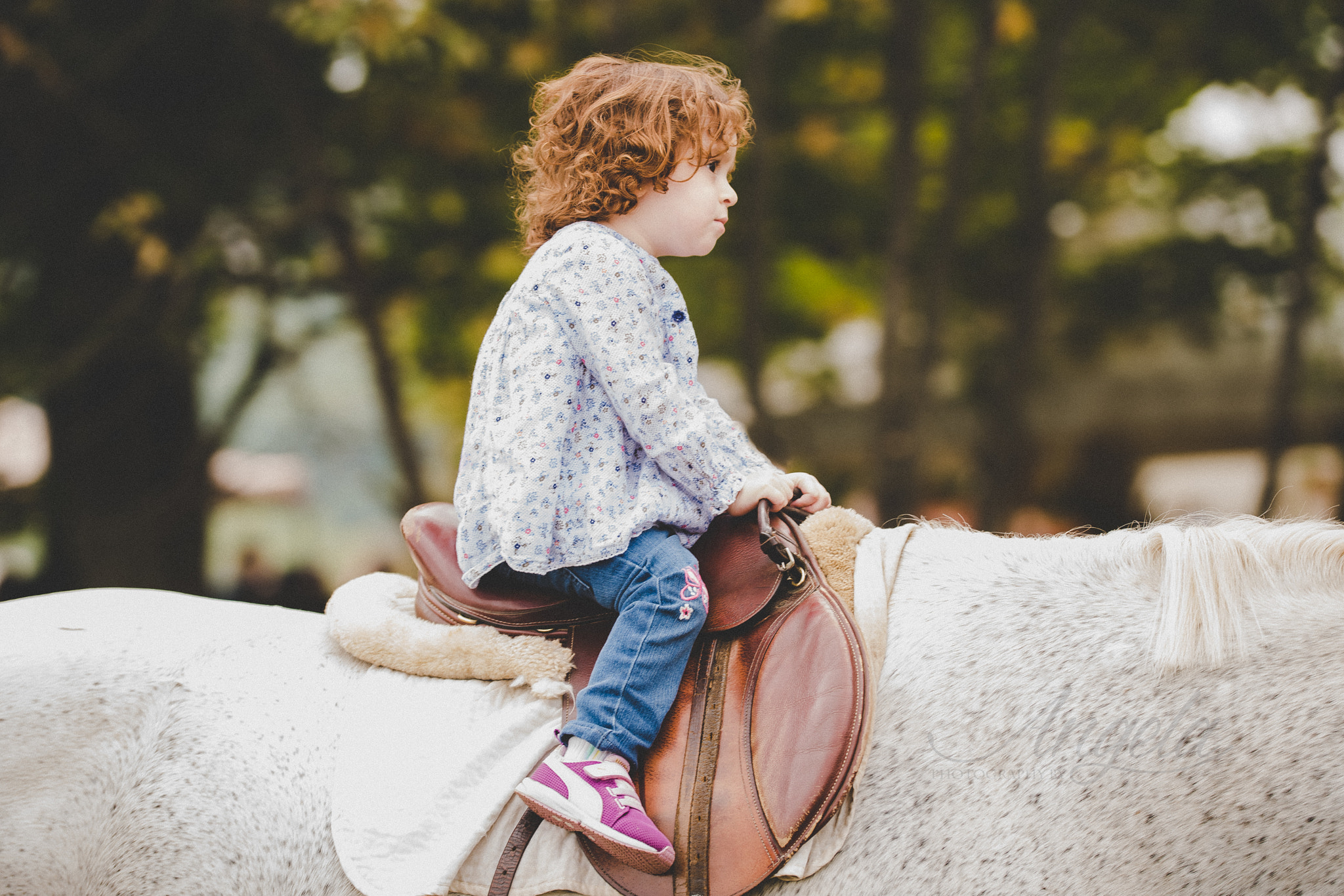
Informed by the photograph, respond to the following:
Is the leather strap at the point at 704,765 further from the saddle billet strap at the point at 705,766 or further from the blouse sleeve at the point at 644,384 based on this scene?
the blouse sleeve at the point at 644,384

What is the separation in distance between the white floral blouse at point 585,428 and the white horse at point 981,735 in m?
0.37

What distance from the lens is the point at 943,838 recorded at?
4.83 ft

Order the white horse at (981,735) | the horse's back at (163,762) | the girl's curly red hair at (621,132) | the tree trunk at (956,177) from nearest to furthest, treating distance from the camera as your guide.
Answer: the white horse at (981,735)
the horse's back at (163,762)
the girl's curly red hair at (621,132)
the tree trunk at (956,177)

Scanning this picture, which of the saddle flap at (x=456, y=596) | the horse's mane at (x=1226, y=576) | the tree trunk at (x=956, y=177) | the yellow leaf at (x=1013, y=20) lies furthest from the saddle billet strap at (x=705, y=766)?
the yellow leaf at (x=1013, y=20)

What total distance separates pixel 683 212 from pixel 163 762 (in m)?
1.42

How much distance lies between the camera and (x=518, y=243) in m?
5.87

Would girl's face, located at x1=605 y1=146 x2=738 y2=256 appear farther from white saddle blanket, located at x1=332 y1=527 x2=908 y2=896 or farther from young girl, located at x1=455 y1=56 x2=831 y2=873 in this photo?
white saddle blanket, located at x1=332 y1=527 x2=908 y2=896

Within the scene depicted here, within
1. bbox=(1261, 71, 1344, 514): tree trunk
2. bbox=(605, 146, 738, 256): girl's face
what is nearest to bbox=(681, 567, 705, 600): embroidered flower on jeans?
bbox=(605, 146, 738, 256): girl's face

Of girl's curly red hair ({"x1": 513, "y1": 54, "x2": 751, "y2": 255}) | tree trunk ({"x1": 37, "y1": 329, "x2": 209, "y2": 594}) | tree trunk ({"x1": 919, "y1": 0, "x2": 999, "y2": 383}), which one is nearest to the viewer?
girl's curly red hair ({"x1": 513, "y1": 54, "x2": 751, "y2": 255})

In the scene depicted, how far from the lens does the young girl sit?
1594 millimetres

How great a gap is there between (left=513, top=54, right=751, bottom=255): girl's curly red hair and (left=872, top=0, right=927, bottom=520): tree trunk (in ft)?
17.2

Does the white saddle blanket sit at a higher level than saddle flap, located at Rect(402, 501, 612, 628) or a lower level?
lower

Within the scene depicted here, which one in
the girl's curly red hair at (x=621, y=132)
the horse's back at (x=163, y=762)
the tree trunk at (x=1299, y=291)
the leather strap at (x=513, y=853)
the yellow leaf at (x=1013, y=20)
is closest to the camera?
the leather strap at (x=513, y=853)

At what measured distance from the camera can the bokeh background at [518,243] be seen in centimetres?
666
